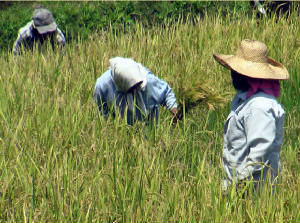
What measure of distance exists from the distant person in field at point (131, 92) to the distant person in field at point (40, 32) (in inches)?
75.9

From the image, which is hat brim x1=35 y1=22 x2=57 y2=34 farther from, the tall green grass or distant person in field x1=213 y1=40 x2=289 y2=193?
distant person in field x1=213 y1=40 x2=289 y2=193

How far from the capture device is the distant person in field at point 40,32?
5.62 metres

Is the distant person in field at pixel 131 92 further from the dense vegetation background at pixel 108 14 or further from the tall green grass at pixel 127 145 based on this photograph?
the dense vegetation background at pixel 108 14

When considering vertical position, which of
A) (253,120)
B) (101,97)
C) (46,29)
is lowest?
(101,97)

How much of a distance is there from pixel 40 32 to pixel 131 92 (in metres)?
2.31

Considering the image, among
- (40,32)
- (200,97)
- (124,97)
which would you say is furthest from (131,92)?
(40,32)

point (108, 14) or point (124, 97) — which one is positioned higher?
point (108, 14)

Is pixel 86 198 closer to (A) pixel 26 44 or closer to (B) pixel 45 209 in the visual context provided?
(B) pixel 45 209

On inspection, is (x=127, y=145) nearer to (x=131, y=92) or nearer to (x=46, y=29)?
(x=131, y=92)

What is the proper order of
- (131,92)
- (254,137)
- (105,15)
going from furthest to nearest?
(105,15), (131,92), (254,137)

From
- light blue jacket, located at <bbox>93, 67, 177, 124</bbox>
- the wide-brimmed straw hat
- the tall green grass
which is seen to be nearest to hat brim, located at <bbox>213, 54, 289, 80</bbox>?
the wide-brimmed straw hat

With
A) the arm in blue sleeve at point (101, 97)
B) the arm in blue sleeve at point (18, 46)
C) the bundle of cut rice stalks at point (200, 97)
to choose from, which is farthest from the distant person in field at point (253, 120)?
the arm in blue sleeve at point (18, 46)

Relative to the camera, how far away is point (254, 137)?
265cm

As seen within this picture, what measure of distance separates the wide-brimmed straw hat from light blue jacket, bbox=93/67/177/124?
0.90 m
